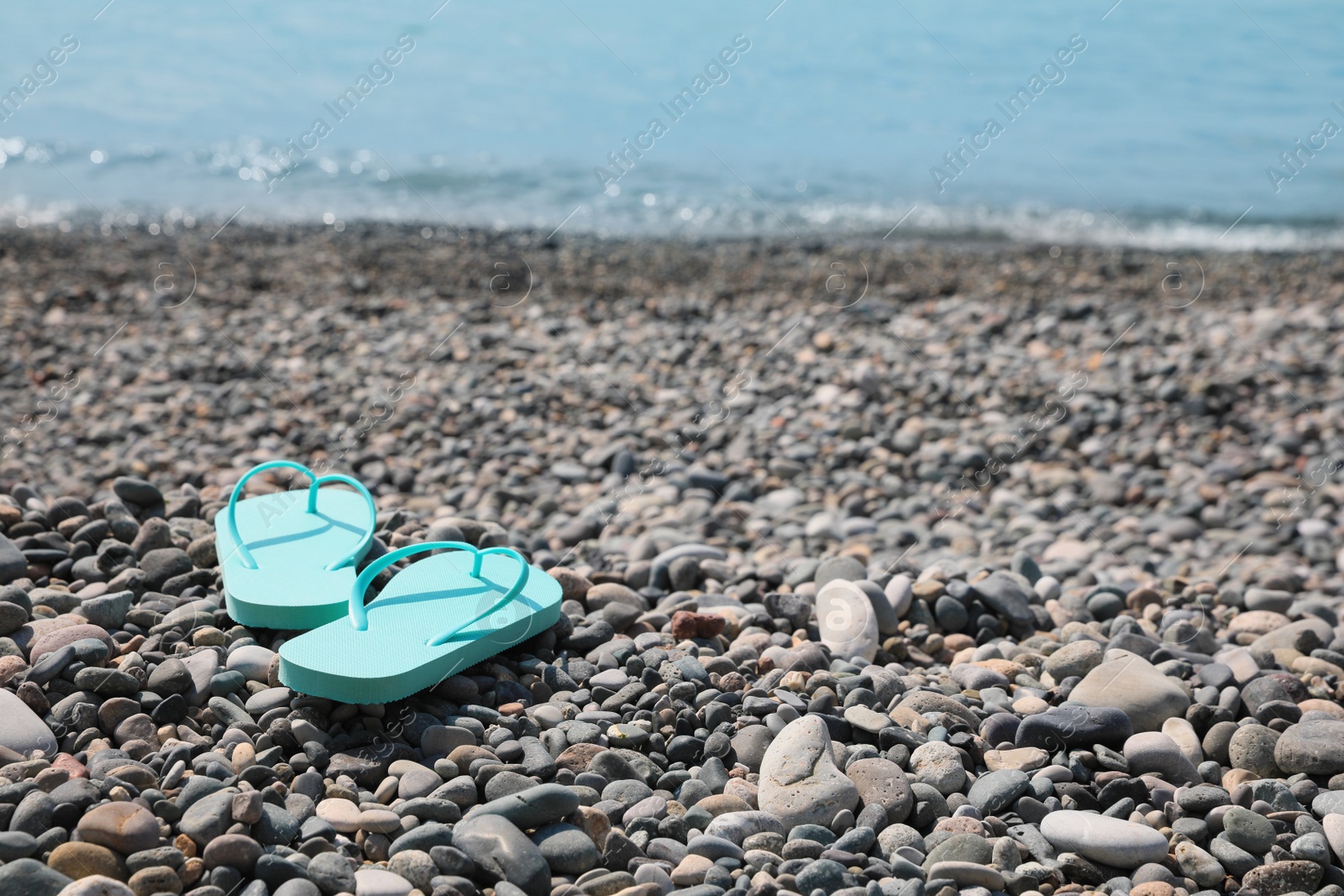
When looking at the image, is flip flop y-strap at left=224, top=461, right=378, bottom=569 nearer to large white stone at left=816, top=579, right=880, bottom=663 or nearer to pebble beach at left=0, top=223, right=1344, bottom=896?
pebble beach at left=0, top=223, right=1344, bottom=896

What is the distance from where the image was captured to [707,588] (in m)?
3.01

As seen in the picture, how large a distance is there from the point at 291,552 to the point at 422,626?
60 centimetres

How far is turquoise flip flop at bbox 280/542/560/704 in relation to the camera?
2053mm

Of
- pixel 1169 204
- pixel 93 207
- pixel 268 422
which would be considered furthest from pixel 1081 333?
pixel 93 207

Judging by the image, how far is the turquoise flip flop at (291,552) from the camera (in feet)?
7.75

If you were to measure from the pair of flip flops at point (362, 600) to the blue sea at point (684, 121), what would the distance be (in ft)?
22.7

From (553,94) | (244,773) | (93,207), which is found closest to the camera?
(244,773)

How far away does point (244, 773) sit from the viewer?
1.85 metres

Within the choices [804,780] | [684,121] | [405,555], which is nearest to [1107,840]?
[804,780]

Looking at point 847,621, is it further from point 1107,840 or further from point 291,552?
point 291,552

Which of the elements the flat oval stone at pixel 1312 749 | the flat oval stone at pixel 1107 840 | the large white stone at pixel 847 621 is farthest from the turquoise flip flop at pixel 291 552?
the flat oval stone at pixel 1312 749

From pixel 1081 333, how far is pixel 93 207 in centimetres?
898

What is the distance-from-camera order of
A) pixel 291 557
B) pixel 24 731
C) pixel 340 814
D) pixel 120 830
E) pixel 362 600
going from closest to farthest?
pixel 120 830 < pixel 340 814 < pixel 24 731 < pixel 362 600 < pixel 291 557

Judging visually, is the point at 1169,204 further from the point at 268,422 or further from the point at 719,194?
the point at 268,422
